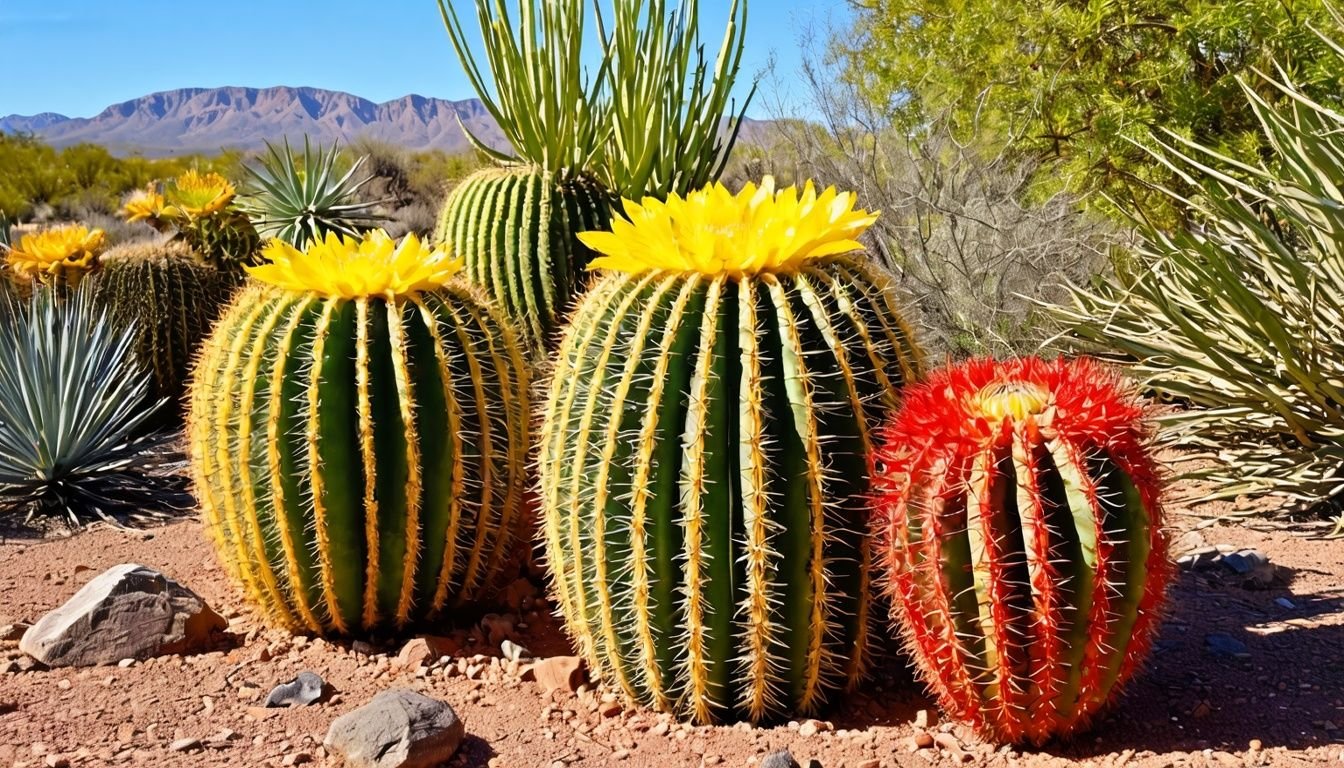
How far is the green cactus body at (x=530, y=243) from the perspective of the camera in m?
5.54

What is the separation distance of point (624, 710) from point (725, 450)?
29.8 inches

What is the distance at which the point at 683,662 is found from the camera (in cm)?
263

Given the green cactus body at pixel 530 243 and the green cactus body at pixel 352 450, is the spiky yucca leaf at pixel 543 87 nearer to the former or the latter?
the green cactus body at pixel 530 243

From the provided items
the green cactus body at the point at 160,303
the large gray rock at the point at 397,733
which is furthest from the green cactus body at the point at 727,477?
the green cactus body at the point at 160,303

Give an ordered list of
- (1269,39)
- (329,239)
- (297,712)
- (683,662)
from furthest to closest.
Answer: (1269,39), (329,239), (297,712), (683,662)

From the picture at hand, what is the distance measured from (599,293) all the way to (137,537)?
302 cm

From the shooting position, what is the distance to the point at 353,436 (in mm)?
3084

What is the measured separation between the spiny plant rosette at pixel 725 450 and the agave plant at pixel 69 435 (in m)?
3.42

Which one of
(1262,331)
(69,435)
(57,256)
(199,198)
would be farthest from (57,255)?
(1262,331)

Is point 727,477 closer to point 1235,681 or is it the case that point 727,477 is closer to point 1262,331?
point 1235,681

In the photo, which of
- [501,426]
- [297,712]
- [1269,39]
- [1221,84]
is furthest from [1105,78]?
[297,712]

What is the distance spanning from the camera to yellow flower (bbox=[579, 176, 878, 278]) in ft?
8.46

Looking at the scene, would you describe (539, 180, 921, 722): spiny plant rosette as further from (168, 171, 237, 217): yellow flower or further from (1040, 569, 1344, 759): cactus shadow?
(168, 171, 237, 217): yellow flower

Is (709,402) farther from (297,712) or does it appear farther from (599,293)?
(297,712)
